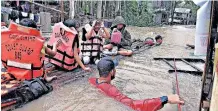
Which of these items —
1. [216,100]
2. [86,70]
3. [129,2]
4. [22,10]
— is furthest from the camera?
[129,2]

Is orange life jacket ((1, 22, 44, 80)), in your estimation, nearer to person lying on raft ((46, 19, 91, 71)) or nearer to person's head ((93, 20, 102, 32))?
person lying on raft ((46, 19, 91, 71))

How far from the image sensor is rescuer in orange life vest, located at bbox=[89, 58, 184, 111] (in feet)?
12.7

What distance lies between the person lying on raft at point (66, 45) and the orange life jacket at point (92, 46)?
845 mm

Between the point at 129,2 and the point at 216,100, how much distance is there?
Answer: 21.1 m

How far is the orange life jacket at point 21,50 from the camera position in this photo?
4.99 meters

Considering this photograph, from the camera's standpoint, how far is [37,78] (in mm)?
5035

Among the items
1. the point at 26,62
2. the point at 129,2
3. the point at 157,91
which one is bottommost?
the point at 157,91

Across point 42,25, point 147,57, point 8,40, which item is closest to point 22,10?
point 42,25

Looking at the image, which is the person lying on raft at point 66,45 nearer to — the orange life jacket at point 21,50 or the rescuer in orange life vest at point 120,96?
the orange life jacket at point 21,50

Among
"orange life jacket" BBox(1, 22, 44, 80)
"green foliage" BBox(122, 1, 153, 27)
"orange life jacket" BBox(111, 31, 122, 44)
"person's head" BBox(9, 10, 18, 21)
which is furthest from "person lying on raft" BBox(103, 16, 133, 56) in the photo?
"green foliage" BBox(122, 1, 153, 27)

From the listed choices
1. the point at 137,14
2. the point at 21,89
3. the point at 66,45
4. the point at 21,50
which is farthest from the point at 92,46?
the point at 137,14

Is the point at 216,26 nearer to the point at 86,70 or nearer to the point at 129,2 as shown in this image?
the point at 86,70

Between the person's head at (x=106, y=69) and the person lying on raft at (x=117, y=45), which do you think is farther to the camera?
the person lying on raft at (x=117, y=45)

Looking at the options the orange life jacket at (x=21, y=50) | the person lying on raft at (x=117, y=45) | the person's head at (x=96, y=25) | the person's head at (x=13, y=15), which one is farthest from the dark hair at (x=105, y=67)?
the person's head at (x=13, y=15)
